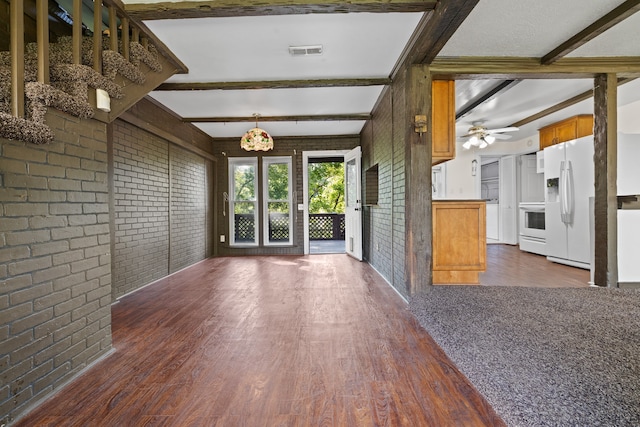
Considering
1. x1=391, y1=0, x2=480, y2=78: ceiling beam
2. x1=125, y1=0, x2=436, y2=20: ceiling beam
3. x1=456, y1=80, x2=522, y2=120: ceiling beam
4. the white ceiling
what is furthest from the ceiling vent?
x1=456, y1=80, x2=522, y2=120: ceiling beam

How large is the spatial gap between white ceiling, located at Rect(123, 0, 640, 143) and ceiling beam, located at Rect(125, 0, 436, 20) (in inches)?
7.0

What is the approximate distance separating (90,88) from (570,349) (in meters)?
3.43

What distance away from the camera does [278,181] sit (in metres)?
6.32

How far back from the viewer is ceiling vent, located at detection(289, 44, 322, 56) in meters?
2.78

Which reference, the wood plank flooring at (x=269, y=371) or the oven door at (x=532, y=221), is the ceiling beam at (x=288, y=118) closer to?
the wood plank flooring at (x=269, y=371)

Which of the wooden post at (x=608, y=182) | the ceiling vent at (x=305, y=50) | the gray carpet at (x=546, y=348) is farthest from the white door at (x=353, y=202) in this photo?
the wooden post at (x=608, y=182)

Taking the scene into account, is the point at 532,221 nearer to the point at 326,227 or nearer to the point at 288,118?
the point at 288,118

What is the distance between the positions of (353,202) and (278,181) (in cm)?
173

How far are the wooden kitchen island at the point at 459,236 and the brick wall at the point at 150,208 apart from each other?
139 inches

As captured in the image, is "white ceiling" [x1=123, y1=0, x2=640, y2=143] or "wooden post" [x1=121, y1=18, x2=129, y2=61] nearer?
"wooden post" [x1=121, y1=18, x2=129, y2=61]

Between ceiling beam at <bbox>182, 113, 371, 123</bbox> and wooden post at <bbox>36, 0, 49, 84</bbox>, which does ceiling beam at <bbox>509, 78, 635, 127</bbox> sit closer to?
ceiling beam at <bbox>182, 113, 371, 123</bbox>

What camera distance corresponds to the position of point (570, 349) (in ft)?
6.02

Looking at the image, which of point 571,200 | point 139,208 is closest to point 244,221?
point 139,208

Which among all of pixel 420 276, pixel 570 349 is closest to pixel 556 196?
pixel 420 276
